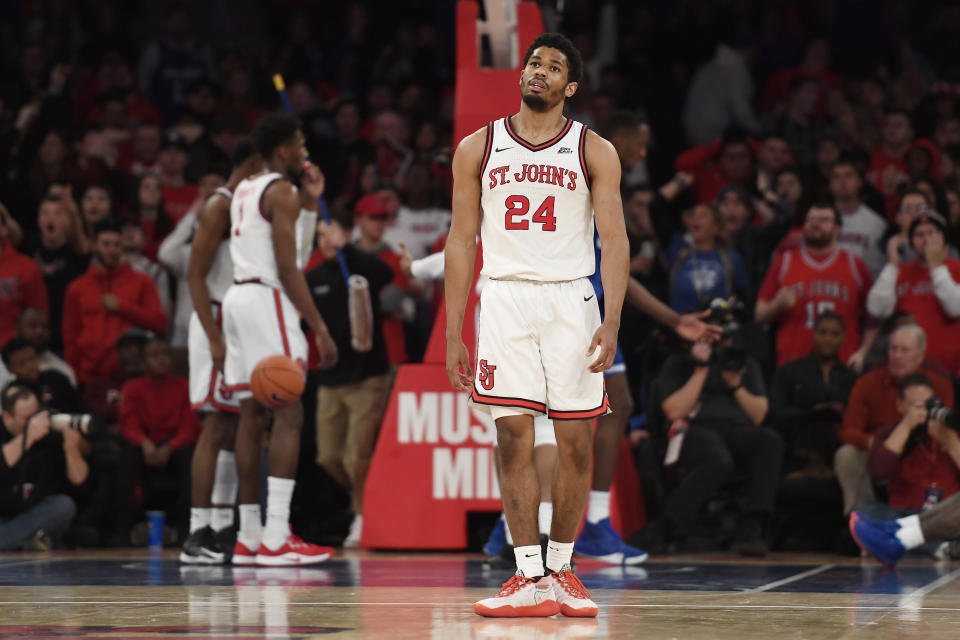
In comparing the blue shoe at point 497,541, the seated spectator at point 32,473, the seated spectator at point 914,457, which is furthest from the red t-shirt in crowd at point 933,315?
the seated spectator at point 32,473

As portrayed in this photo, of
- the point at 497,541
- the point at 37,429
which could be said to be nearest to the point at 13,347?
the point at 37,429

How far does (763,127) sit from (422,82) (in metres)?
3.54

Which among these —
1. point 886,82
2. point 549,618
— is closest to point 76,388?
point 549,618

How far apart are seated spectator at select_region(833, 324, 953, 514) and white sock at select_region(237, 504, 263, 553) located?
3.57m

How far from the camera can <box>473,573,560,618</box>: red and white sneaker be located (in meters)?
5.32

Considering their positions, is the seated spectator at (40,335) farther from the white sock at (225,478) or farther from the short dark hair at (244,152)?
the short dark hair at (244,152)

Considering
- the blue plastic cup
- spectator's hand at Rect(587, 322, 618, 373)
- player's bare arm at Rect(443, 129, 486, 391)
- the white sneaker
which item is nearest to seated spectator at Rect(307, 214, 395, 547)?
the white sneaker

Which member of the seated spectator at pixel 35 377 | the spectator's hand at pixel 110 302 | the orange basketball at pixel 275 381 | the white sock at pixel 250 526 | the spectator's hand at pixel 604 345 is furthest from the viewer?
the spectator's hand at pixel 110 302

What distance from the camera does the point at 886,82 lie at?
548 inches

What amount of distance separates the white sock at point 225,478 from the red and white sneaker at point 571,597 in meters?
3.25

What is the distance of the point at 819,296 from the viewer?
33.3ft

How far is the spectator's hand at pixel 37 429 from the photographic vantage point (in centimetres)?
953

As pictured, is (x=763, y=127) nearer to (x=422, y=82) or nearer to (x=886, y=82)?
(x=886, y=82)

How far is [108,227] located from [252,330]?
3.48 meters
